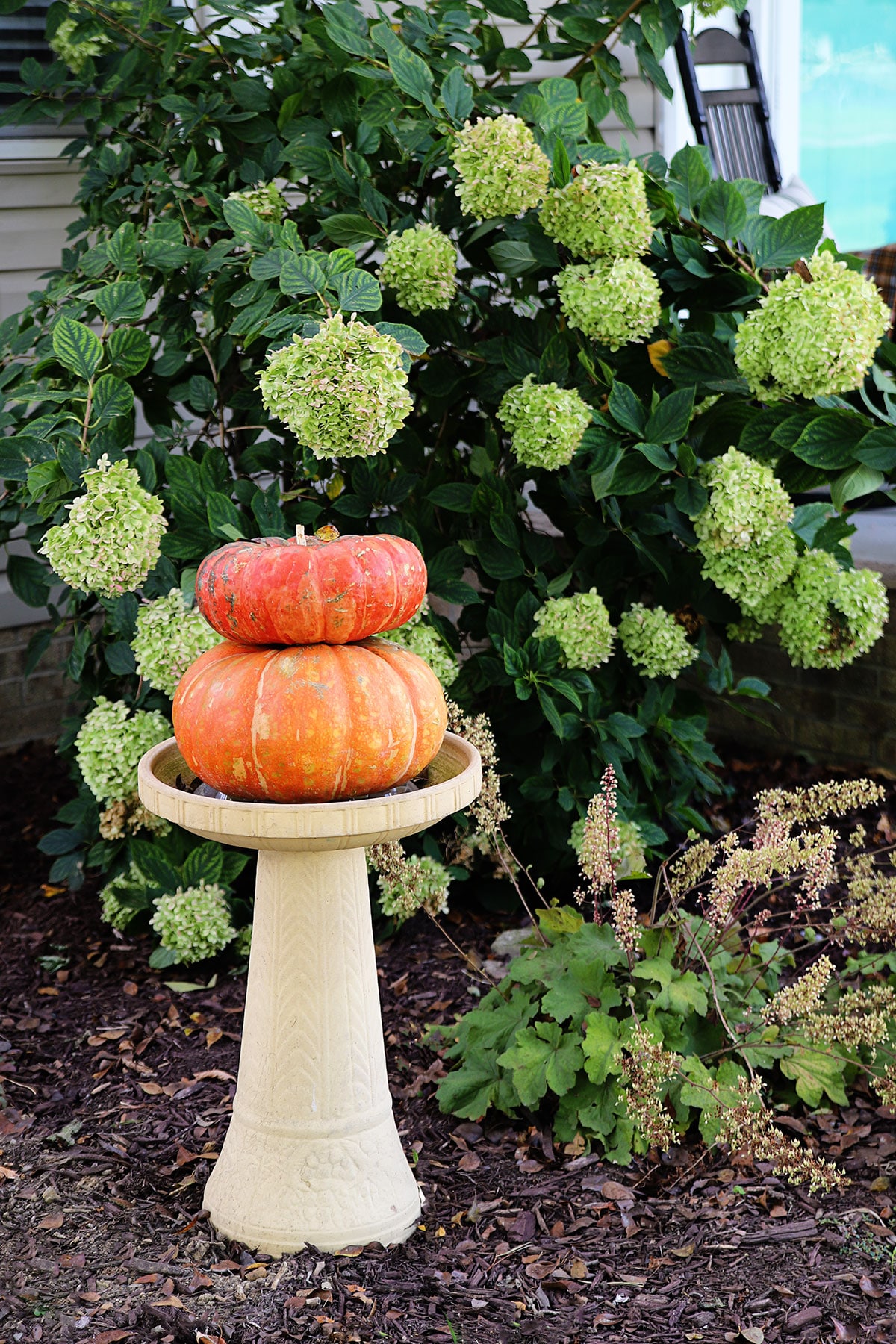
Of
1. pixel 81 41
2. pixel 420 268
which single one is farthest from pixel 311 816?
pixel 81 41

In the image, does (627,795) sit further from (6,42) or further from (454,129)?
(6,42)

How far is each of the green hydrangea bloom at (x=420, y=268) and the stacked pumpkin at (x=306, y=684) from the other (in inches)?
36.3

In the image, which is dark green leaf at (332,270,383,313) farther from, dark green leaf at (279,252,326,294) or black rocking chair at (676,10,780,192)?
black rocking chair at (676,10,780,192)

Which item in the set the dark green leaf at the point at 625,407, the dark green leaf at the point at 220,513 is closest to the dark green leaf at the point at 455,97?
the dark green leaf at the point at 625,407

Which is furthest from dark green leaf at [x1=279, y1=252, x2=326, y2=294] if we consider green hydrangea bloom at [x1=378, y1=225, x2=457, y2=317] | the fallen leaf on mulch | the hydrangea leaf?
the fallen leaf on mulch

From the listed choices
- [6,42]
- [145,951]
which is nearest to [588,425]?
[145,951]

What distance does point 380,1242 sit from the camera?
70.2 inches

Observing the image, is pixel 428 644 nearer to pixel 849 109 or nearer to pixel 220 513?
pixel 220 513

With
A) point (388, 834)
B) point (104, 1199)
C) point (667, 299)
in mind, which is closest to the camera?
point (388, 834)

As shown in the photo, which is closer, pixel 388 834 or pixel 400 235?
pixel 388 834

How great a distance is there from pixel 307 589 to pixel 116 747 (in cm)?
95

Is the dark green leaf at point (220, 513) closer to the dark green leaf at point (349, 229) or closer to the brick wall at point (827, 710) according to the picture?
the dark green leaf at point (349, 229)

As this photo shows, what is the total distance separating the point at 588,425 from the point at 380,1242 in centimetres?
144

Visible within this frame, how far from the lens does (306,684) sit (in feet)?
5.32
